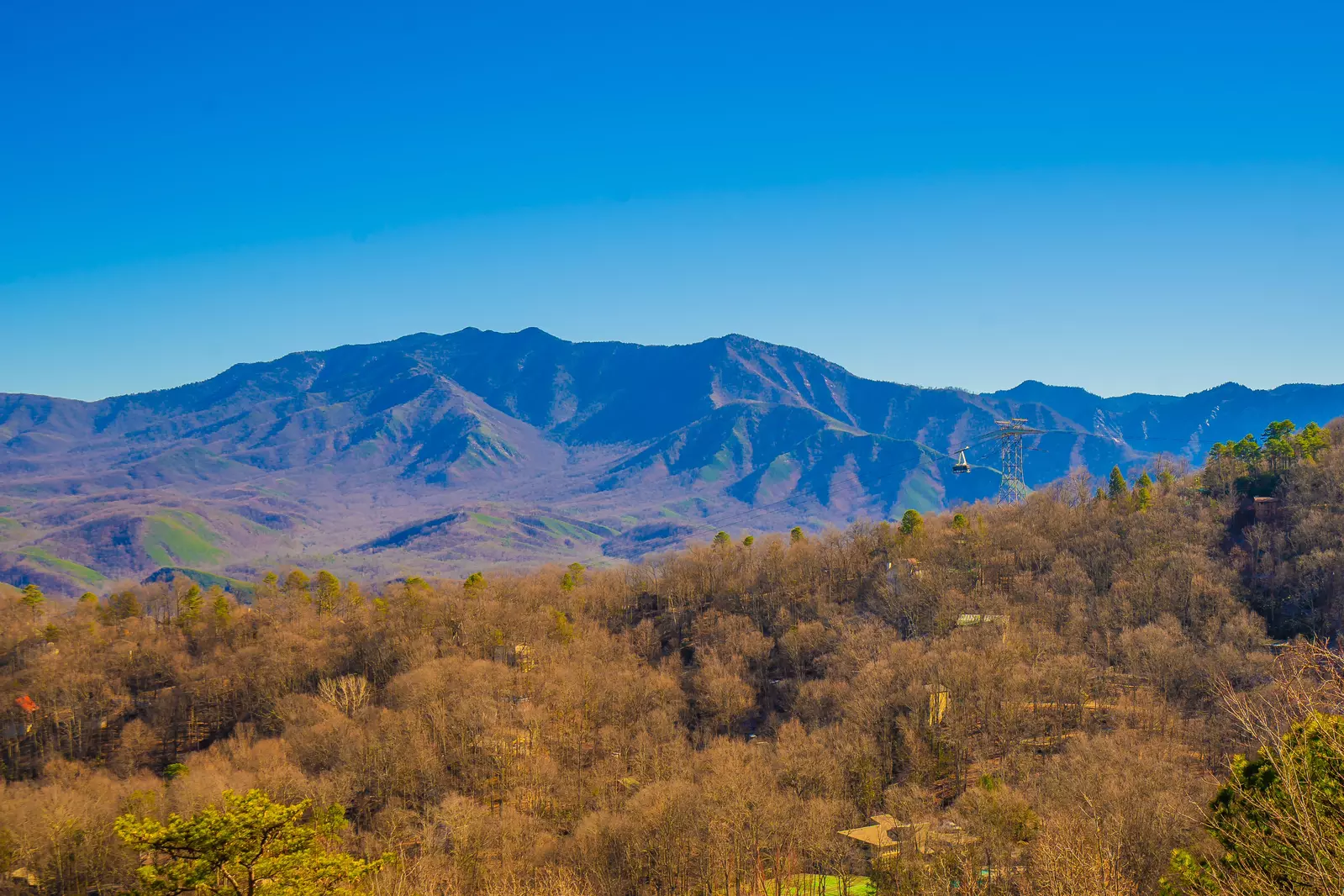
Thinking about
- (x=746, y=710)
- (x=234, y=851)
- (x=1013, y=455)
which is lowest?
(x=746, y=710)

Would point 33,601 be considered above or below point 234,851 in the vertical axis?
below

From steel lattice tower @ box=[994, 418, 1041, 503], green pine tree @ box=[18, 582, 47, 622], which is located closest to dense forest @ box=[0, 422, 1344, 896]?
green pine tree @ box=[18, 582, 47, 622]

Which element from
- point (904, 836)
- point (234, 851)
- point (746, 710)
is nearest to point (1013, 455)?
point (746, 710)

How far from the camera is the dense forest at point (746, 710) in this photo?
125 feet

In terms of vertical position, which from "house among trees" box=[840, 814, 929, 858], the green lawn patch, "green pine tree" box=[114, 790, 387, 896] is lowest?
the green lawn patch

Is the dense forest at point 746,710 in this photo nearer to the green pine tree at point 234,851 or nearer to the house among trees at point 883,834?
the green pine tree at point 234,851

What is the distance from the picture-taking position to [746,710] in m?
72.6

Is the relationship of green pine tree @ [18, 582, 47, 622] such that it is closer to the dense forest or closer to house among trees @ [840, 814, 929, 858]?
the dense forest

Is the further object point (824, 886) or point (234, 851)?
point (824, 886)

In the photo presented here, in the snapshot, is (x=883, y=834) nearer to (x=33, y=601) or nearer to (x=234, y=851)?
(x=234, y=851)

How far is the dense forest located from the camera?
1496 inches

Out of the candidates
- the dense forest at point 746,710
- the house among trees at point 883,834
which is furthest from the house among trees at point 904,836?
the dense forest at point 746,710

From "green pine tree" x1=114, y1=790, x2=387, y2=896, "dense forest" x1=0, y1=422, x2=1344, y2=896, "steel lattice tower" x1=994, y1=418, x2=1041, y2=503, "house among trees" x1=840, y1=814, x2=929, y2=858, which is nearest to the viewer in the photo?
"green pine tree" x1=114, y1=790, x2=387, y2=896

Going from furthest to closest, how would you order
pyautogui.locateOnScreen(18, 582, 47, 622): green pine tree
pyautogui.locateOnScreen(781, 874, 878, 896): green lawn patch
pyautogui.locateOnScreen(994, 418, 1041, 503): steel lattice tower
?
pyautogui.locateOnScreen(994, 418, 1041, 503): steel lattice tower < pyautogui.locateOnScreen(18, 582, 47, 622): green pine tree < pyautogui.locateOnScreen(781, 874, 878, 896): green lawn patch
